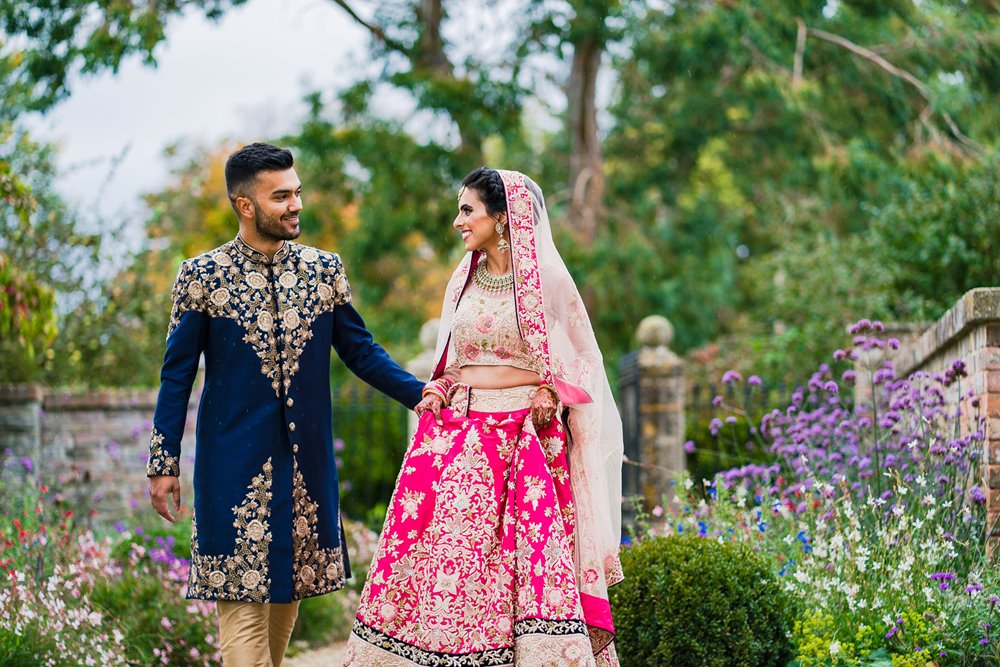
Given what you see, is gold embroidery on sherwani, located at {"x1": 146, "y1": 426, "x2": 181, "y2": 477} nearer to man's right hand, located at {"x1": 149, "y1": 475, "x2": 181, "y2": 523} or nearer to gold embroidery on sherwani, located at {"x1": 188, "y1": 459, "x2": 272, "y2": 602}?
man's right hand, located at {"x1": 149, "y1": 475, "x2": 181, "y2": 523}

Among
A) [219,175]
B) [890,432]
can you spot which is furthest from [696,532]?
[219,175]

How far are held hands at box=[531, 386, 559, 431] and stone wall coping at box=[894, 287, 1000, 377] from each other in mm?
1899

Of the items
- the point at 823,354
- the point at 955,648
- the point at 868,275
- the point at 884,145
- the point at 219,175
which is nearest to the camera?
the point at 955,648

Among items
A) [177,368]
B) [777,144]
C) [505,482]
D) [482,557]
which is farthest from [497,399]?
[777,144]

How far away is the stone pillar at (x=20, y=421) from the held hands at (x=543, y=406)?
18.9ft

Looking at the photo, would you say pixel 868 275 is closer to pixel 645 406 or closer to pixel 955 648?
pixel 645 406

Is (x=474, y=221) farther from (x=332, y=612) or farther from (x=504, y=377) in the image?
(x=332, y=612)

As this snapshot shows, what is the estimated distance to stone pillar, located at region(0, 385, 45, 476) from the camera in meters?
8.44

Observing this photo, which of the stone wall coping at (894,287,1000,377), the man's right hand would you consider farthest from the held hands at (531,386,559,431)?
the stone wall coping at (894,287,1000,377)

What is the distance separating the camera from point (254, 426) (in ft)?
12.3

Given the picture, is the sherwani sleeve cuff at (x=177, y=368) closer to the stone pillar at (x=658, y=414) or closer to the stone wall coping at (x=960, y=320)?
the stone wall coping at (x=960, y=320)

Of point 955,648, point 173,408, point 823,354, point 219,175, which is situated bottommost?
point 955,648

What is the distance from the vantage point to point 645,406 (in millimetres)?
9320

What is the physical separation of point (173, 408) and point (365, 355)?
747mm
